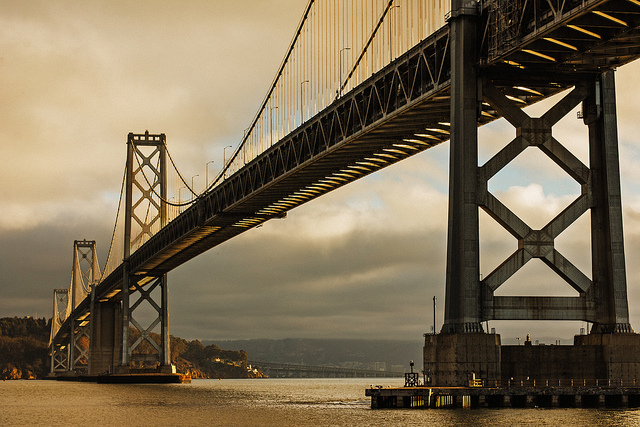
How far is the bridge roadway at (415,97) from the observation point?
31.4m

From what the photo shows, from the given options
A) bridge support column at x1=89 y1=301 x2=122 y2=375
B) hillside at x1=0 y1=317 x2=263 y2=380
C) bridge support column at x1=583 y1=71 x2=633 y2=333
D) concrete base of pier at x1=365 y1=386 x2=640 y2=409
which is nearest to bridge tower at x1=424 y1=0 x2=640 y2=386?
bridge support column at x1=583 y1=71 x2=633 y2=333

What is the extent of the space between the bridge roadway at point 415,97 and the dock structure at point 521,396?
33.8 ft

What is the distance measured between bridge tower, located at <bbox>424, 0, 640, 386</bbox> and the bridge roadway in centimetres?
75

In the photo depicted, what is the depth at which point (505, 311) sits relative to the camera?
3503 centimetres

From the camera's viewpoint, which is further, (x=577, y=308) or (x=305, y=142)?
(x=305, y=142)

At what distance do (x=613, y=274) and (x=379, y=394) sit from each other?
886cm

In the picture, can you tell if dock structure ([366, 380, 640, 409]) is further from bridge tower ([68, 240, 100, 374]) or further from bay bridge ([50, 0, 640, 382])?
bridge tower ([68, 240, 100, 374])

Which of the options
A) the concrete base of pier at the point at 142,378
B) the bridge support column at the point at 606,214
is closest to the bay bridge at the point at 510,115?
the bridge support column at the point at 606,214

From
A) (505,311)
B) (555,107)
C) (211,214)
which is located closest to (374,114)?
(555,107)

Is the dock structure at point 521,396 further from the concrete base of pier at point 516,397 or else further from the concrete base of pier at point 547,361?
the concrete base of pier at point 547,361

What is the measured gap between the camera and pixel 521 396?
34.2 metres

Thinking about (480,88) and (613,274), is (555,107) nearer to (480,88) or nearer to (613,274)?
(480,88)

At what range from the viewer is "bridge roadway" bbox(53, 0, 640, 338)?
31.4 meters

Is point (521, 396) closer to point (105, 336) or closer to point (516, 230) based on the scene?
point (516, 230)
